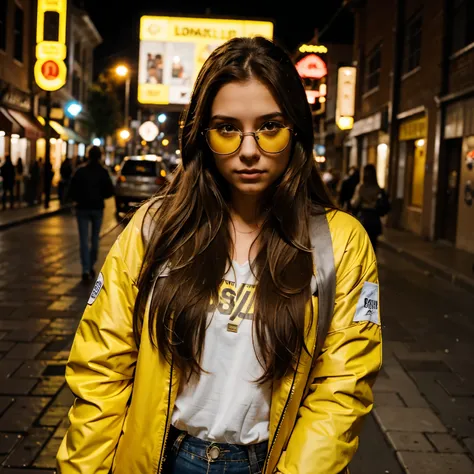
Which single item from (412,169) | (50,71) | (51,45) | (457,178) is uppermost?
(51,45)

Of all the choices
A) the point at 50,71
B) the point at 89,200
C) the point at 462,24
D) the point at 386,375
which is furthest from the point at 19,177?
the point at 386,375

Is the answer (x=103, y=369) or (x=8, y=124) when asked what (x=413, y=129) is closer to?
(x=8, y=124)

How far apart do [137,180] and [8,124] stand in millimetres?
4408

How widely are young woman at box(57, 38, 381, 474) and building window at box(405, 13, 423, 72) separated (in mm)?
19005

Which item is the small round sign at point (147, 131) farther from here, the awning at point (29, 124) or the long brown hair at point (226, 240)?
the long brown hair at point (226, 240)

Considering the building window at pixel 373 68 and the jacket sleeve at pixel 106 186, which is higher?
the building window at pixel 373 68

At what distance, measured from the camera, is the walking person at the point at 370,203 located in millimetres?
10789

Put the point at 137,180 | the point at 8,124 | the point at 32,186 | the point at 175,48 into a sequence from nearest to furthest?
the point at 8,124 < the point at 137,180 < the point at 32,186 < the point at 175,48

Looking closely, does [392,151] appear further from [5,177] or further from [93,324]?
[93,324]

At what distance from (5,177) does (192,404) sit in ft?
67.1

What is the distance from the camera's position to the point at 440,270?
11656 millimetres

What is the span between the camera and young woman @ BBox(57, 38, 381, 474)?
1700 mm

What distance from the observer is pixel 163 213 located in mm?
1887

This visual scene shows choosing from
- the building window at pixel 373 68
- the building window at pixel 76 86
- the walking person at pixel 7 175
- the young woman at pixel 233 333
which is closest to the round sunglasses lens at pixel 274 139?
the young woman at pixel 233 333
